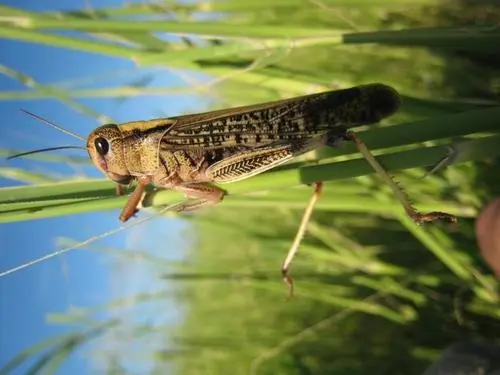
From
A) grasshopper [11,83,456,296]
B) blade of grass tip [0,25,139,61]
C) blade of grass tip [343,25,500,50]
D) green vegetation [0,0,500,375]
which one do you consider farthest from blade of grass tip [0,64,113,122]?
blade of grass tip [343,25,500,50]

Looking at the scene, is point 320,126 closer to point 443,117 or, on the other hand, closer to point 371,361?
point 443,117

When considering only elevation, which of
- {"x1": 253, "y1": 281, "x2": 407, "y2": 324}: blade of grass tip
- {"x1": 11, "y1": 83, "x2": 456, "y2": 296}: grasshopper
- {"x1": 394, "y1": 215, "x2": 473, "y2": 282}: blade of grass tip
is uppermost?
{"x1": 11, "y1": 83, "x2": 456, "y2": 296}: grasshopper

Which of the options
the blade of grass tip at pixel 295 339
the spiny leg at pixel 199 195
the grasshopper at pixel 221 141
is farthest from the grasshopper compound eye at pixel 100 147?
the blade of grass tip at pixel 295 339

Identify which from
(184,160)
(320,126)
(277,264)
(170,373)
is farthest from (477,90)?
(170,373)

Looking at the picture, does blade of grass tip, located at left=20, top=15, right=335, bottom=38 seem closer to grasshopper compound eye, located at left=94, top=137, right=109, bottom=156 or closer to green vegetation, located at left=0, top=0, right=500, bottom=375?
green vegetation, located at left=0, top=0, right=500, bottom=375

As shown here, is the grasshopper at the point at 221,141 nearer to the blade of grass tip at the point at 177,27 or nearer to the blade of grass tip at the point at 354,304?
the blade of grass tip at the point at 177,27

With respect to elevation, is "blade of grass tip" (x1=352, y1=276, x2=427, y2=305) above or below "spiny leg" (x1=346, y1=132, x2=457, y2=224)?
below
